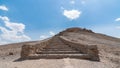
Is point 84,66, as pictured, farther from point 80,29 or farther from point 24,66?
point 80,29

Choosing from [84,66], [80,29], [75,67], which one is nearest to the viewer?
[75,67]

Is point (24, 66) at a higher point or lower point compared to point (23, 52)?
lower

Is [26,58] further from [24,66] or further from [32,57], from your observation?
[24,66]

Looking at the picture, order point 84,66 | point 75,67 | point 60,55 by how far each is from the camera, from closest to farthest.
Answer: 1. point 75,67
2. point 84,66
3. point 60,55

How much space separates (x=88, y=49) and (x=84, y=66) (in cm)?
261

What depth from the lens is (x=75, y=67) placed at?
815 cm

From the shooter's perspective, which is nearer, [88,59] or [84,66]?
[84,66]

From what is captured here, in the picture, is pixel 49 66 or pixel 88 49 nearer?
pixel 49 66

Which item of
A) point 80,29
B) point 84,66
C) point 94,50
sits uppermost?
point 80,29

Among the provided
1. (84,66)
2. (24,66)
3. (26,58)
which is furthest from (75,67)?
(26,58)

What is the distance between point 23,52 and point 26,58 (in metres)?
0.45

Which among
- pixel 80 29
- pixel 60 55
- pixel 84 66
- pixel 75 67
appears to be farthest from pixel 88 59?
pixel 80 29

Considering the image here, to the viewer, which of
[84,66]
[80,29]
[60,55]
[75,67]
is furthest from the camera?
[80,29]

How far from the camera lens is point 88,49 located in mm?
11227
